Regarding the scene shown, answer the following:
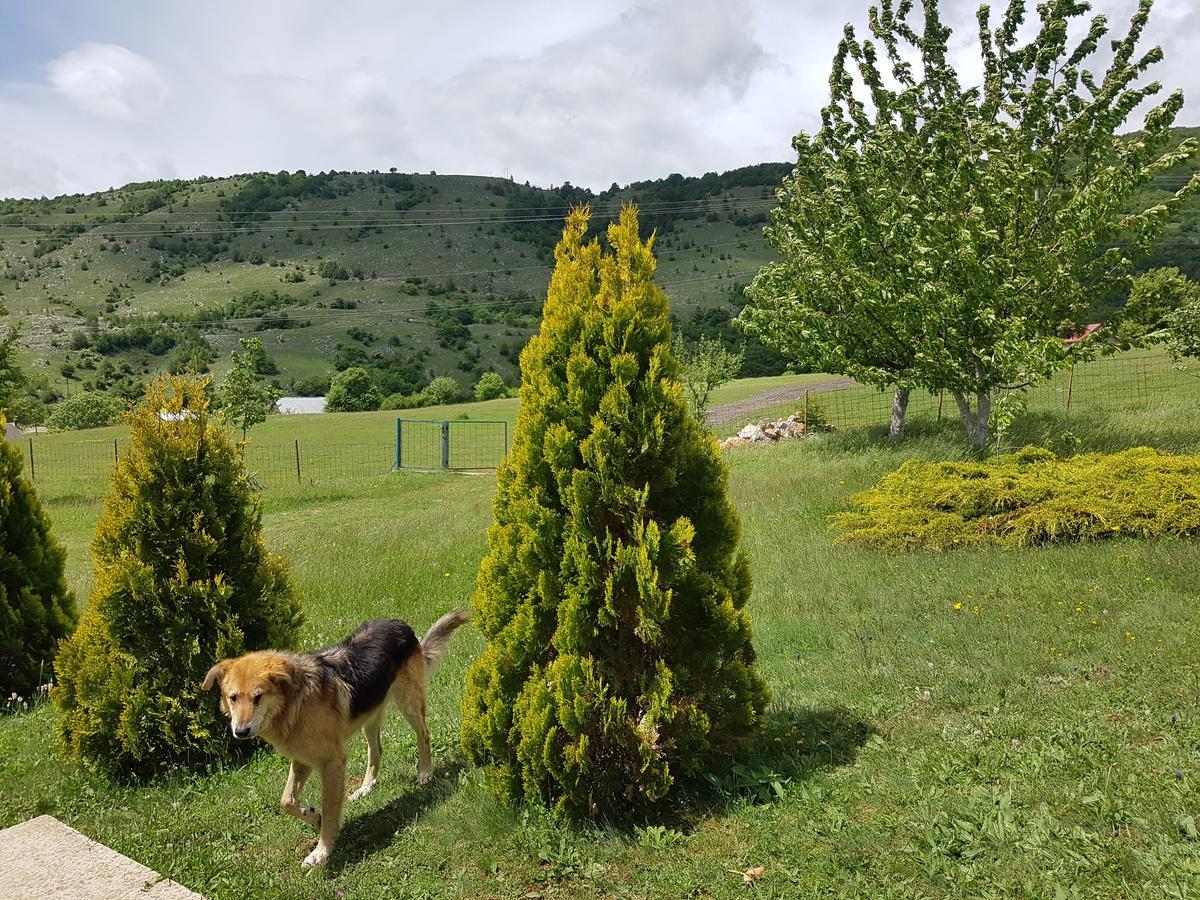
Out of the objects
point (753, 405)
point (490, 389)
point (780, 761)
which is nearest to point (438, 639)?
point (780, 761)

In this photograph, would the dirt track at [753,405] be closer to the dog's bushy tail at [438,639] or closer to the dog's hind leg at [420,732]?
the dog's bushy tail at [438,639]

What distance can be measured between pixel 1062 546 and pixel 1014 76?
1115 centimetres

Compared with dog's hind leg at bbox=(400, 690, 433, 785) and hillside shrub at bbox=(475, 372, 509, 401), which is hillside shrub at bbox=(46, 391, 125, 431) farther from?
dog's hind leg at bbox=(400, 690, 433, 785)

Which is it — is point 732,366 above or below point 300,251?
below

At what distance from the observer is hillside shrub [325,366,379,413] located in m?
96.2

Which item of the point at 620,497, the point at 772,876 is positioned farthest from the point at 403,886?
the point at 620,497

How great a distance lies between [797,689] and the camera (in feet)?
19.0

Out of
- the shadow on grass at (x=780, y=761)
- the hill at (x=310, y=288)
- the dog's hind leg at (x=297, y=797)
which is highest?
the hill at (x=310, y=288)

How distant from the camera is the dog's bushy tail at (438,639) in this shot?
17.9ft

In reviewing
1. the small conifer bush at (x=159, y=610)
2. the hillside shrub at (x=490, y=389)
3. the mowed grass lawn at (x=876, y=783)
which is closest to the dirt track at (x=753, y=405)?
the mowed grass lawn at (x=876, y=783)

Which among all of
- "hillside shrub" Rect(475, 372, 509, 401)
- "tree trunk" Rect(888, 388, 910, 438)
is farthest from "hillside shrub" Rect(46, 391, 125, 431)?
"tree trunk" Rect(888, 388, 910, 438)

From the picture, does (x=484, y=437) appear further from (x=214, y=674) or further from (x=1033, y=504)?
(x=214, y=674)

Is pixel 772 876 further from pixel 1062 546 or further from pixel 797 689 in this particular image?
pixel 1062 546

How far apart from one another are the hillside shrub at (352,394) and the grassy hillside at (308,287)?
1113 centimetres
